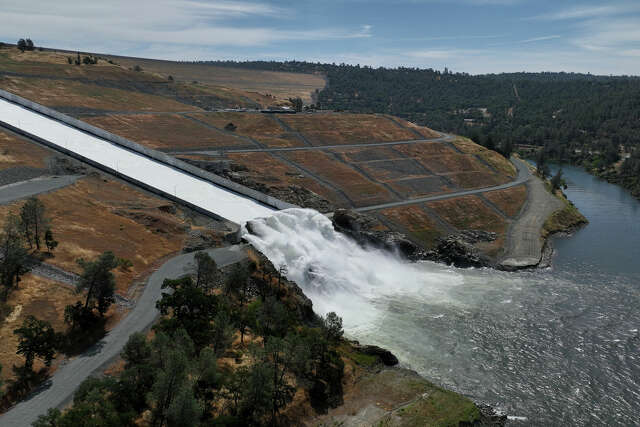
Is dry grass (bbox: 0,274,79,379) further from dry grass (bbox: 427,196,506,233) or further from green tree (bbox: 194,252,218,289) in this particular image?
dry grass (bbox: 427,196,506,233)

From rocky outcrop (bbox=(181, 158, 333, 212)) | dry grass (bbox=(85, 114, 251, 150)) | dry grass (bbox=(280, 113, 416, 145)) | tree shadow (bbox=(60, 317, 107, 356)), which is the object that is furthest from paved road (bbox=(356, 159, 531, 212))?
tree shadow (bbox=(60, 317, 107, 356))

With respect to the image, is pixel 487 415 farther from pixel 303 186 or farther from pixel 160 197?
pixel 303 186

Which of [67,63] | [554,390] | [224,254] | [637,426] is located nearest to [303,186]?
[224,254]

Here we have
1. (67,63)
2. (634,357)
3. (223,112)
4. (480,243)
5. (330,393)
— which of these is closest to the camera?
(330,393)

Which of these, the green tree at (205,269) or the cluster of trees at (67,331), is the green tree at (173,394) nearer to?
the cluster of trees at (67,331)

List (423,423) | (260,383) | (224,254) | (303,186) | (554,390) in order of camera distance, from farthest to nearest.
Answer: (303,186), (224,254), (554,390), (423,423), (260,383)

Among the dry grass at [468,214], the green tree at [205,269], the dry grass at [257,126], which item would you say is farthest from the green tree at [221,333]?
the dry grass at [257,126]

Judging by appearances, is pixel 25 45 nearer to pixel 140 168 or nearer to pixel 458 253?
pixel 140 168

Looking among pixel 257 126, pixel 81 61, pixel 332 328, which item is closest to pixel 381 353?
pixel 332 328
